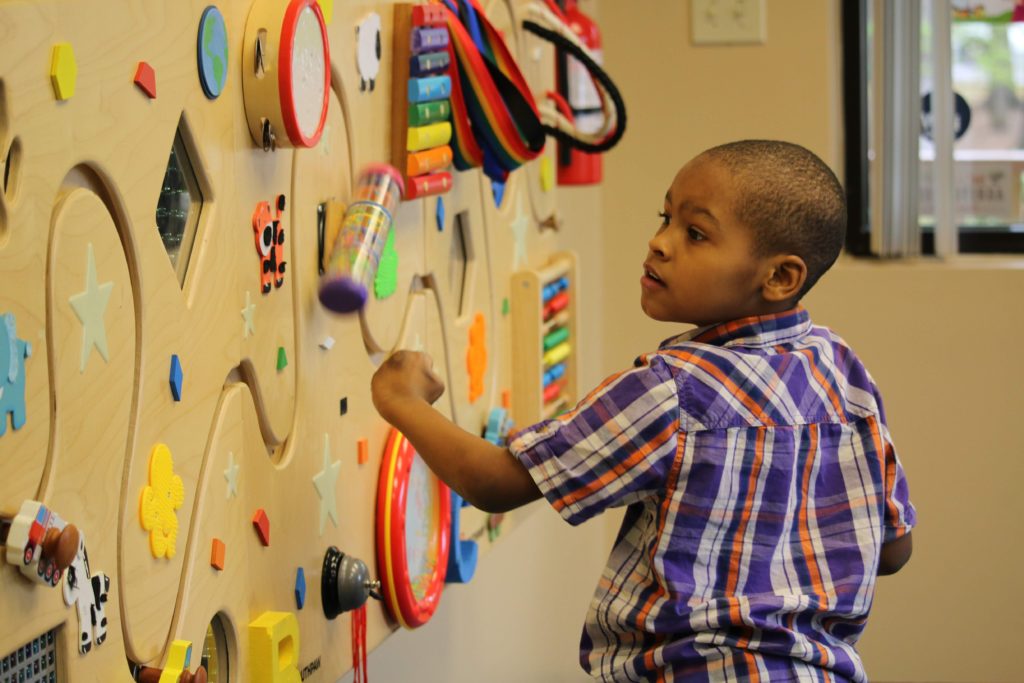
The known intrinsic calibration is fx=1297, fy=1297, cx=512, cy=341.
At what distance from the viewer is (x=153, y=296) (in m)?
0.78

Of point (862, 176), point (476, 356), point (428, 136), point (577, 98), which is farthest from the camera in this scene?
point (862, 176)

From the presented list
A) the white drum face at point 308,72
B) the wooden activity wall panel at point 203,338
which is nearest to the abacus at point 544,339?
the wooden activity wall panel at point 203,338

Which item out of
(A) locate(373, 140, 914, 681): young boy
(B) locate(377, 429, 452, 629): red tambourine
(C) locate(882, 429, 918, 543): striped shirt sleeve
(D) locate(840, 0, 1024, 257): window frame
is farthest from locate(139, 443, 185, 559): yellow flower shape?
(D) locate(840, 0, 1024, 257): window frame

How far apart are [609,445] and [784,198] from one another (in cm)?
22

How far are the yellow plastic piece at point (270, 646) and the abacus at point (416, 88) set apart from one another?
0.39 m

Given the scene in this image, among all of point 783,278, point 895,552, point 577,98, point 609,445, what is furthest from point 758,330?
point 577,98

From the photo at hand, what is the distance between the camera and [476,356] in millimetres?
1386

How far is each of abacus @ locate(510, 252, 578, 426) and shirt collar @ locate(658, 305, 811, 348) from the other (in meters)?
0.54

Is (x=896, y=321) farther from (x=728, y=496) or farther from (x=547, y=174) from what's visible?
(x=728, y=496)

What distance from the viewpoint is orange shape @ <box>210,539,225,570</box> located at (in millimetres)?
864

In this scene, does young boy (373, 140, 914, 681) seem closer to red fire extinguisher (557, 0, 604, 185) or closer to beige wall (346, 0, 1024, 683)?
red fire extinguisher (557, 0, 604, 185)

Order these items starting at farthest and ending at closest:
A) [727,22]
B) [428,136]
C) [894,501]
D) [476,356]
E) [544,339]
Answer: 1. [727,22]
2. [544,339]
3. [476,356]
4. [428,136]
5. [894,501]

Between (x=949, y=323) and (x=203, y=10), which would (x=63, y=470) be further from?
(x=949, y=323)

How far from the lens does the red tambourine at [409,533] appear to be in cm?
113
